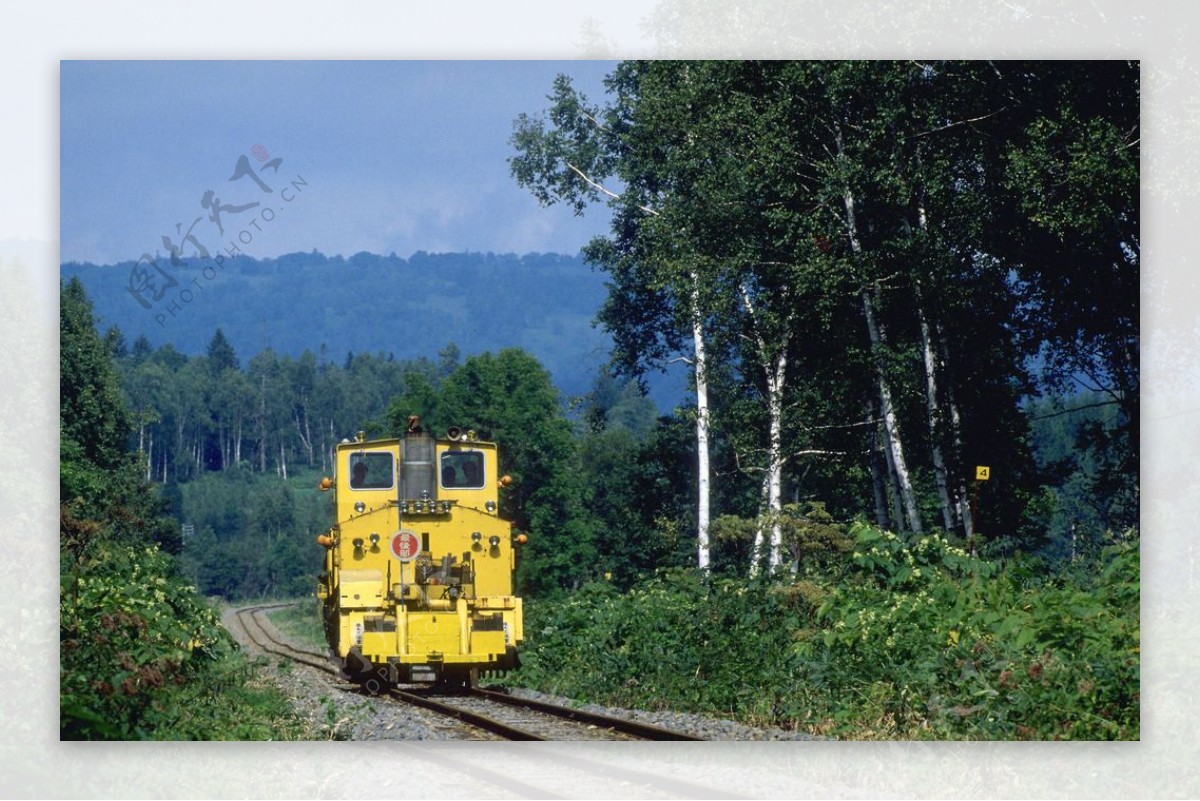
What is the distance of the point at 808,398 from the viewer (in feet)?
48.0

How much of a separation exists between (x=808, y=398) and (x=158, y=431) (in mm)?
5523

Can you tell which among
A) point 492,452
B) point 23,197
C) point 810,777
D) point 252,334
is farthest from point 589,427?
point 23,197

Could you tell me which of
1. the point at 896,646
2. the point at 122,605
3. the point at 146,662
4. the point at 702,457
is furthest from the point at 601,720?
the point at 122,605

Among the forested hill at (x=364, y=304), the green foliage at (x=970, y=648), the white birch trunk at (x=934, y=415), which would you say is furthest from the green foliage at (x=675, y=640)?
the forested hill at (x=364, y=304)

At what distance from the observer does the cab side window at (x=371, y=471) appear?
50.9 ft

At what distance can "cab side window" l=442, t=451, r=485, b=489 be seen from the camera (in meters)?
15.9

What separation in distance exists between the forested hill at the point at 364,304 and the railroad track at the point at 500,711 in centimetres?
255

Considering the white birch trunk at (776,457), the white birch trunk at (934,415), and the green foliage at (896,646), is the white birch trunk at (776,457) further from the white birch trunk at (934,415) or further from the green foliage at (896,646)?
the white birch trunk at (934,415)

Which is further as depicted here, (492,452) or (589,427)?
(492,452)

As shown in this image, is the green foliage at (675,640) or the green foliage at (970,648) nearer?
the green foliage at (970,648)

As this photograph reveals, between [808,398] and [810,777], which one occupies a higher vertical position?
[808,398]

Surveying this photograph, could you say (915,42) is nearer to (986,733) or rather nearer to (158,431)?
(986,733)

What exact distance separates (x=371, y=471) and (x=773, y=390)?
386cm

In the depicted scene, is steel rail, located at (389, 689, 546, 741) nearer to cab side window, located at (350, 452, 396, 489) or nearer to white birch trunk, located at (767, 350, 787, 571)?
cab side window, located at (350, 452, 396, 489)
